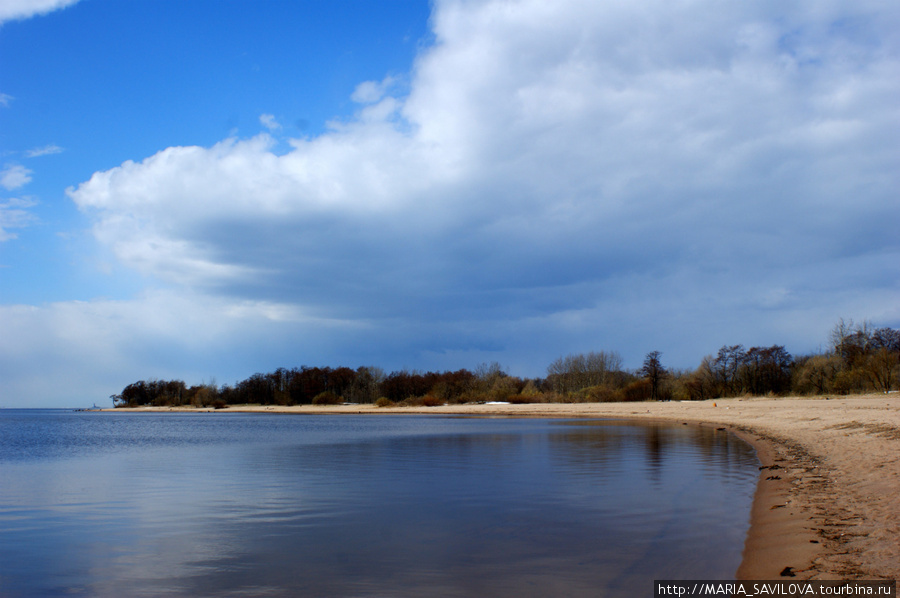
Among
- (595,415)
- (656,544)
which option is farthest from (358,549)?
(595,415)

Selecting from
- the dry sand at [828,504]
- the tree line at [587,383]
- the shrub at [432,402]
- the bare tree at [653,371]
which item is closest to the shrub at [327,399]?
the tree line at [587,383]

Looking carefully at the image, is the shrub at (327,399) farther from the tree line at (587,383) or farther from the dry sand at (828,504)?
the dry sand at (828,504)

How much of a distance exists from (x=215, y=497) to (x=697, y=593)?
12321mm

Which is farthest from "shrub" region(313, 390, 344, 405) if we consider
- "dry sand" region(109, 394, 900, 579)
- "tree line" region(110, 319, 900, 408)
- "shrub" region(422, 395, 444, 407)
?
"dry sand" region(109, 394, 900, 579)

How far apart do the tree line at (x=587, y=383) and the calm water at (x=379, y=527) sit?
56.1 m

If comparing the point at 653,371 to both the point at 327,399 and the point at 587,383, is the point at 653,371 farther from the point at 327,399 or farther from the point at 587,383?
the point at 327,399

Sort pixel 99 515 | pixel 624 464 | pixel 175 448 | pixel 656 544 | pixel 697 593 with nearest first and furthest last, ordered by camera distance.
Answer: pixel 697 593
pixel 656 544
pixel 99 515
pixel 624 464
pixel 175 448

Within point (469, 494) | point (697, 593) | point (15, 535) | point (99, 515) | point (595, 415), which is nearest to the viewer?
point (697, 593)

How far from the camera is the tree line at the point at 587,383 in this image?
68.2m

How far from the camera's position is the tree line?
6819cm

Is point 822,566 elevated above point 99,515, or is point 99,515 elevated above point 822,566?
point 822,566

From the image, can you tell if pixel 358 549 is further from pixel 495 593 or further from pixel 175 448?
pixel 175 448

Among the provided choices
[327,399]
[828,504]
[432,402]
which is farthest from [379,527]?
[327,399]

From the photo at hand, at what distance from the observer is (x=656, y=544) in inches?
368
